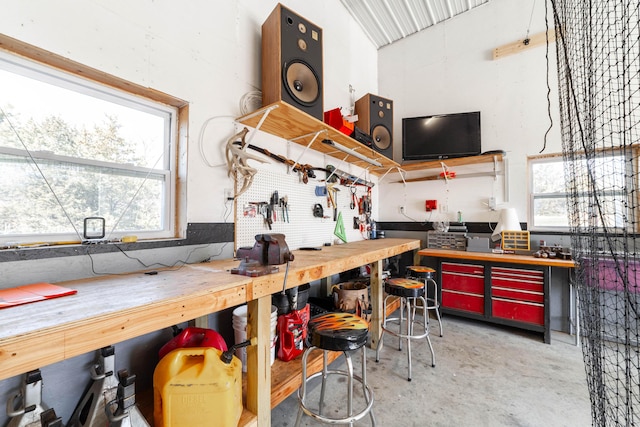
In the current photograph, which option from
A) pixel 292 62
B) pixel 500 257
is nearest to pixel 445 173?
pixel 500 257

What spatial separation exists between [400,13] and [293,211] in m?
3.25

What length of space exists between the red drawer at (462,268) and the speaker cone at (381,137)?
1626 millimetres

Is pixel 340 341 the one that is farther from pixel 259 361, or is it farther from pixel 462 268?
pixel 462 268

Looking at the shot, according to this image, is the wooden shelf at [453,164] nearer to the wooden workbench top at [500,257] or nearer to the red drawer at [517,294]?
the wooden workbench top at [500,257]

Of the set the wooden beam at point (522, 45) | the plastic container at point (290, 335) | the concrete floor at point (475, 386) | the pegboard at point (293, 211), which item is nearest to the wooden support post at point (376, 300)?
the concrete floor at point (475, 386)

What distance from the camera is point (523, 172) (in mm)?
3074

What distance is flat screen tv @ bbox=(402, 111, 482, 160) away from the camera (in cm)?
324

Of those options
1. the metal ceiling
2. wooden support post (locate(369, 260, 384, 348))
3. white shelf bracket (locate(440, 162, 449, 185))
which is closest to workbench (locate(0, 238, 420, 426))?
wooden support post (locate(369, 260, 384, 348))

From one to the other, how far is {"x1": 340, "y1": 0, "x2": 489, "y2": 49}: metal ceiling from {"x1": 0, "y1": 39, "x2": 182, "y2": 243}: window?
10.1 feet

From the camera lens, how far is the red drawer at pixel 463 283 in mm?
2858

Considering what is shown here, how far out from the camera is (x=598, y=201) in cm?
157

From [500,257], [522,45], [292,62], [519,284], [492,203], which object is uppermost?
[522,45]

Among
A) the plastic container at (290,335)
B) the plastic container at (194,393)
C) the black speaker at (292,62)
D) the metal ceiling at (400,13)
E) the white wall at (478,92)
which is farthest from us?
the metal ceiling at (400,13)

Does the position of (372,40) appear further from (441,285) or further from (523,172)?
(441,285)
